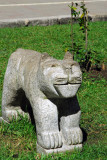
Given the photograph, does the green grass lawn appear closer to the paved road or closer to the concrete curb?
the concrete curb

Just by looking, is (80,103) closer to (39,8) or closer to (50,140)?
(50,140)

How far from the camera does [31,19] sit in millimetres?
10016

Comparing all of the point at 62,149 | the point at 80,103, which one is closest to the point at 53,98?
the point at 62,149

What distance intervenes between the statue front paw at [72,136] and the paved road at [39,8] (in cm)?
752

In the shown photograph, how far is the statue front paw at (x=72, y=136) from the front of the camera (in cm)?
357

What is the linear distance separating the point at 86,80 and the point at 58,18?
449cm

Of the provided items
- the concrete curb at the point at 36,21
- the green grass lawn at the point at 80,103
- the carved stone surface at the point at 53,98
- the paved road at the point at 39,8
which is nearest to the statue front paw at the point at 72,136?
the carved stone surface at the point at 53,98

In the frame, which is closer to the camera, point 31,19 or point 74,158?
point 74,158

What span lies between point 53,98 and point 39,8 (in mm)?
9675

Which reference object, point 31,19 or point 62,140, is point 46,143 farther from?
point 31,19

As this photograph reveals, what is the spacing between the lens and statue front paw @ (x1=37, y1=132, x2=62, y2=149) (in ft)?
11.4

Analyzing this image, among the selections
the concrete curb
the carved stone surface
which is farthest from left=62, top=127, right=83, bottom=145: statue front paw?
the concrete curb

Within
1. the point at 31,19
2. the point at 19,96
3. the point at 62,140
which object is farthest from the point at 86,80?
the point at 31,19

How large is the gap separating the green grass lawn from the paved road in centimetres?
195
